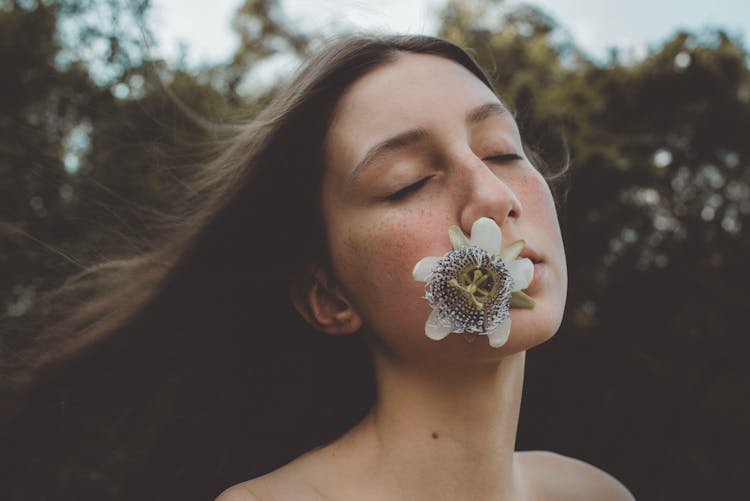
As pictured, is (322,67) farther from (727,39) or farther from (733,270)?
(727,39)

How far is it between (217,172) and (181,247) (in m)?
0.36

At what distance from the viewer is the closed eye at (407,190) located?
5.80 ft

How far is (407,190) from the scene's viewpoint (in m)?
1.77

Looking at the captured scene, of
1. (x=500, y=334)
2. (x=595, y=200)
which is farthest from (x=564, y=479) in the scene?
(x=595, y=200)

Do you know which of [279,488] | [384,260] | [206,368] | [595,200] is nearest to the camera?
[384,260]

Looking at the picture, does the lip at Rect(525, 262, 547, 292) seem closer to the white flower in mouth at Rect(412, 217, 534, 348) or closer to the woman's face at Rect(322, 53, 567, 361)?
the woman's face at Rect(322, 53, 567, 361)

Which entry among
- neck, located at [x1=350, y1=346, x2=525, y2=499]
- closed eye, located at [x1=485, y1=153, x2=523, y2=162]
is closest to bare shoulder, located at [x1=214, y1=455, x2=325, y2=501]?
neck, located at [x1=350, y1=346, x2=525, y2=499]

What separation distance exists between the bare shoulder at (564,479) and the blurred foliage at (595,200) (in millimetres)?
1218

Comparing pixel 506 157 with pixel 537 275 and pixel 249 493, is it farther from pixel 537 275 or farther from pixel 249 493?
pixel 249 493

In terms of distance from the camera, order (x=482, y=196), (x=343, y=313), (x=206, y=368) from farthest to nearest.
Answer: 1. (x=206, y=368)
2. (x=343, y=313)
3. (x=482, y=196)

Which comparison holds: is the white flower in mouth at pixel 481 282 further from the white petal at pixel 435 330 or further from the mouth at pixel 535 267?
the mouth at pixel 535 267

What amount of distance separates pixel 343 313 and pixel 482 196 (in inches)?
25.4

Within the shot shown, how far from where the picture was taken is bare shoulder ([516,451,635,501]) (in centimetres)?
239

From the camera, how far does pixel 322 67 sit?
6.97ft
